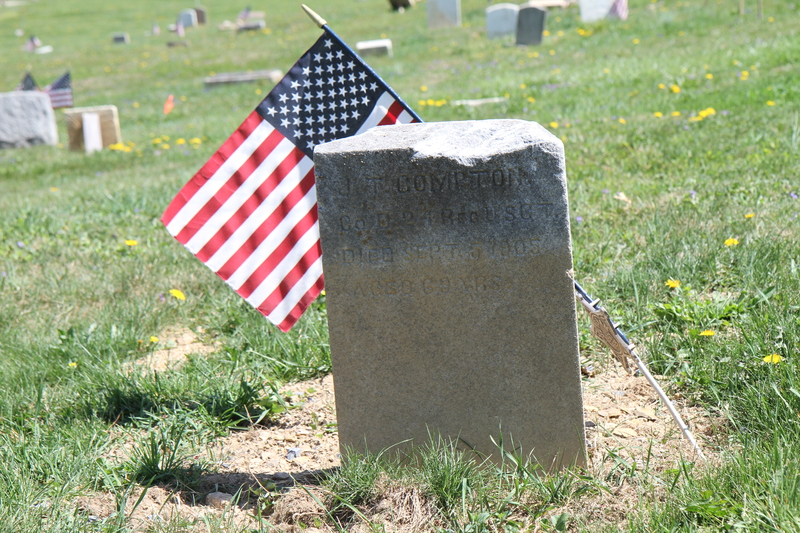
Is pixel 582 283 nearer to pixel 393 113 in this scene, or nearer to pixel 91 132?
pixel 393 113

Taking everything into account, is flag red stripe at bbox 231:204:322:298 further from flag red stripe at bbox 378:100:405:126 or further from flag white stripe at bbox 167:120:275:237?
flag red stripe at bbox 378:100:405:126

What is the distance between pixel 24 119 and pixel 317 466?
12112 millimetres

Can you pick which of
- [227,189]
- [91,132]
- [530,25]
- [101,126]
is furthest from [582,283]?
[530,25]

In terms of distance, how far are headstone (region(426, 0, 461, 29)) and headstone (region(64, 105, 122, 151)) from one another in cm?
1156

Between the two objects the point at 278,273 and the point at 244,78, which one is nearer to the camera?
the point at 278,273

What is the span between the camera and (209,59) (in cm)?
2211

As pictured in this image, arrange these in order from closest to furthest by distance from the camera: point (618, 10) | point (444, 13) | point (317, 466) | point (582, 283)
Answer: point (317, 466) → point (582, 283) → point (618, 10) → point (444, 13)

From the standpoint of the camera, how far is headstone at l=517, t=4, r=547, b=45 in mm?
15898

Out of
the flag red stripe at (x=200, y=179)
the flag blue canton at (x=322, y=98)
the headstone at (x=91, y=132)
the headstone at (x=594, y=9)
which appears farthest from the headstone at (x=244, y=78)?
the flag red stripe at (x=200, y=179)

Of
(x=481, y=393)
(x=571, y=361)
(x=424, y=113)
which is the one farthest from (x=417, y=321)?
(x=424, y=113)

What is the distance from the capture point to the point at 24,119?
12.9 meters

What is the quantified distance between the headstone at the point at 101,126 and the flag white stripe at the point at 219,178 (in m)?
9.28

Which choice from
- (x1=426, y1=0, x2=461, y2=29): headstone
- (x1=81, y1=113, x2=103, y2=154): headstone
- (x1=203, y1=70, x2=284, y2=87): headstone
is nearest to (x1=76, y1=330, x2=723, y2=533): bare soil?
(x1=81, y1=113, x2=103, y2=154): headstone

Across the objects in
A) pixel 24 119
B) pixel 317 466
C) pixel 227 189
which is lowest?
pixel 317 466
